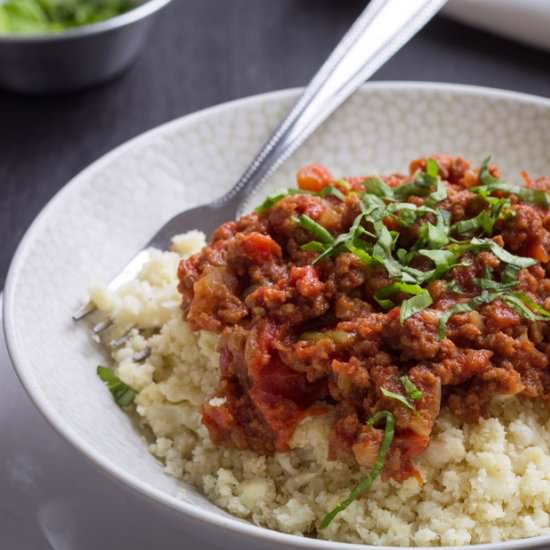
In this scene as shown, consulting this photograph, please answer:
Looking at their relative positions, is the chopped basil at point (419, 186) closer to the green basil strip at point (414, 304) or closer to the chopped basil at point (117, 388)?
the green basil strip at point (414, 304)

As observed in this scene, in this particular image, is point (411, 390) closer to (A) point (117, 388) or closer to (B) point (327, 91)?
(A) point (117, 388)

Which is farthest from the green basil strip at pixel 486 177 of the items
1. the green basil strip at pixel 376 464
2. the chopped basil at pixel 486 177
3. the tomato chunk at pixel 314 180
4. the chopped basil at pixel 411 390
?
the green basil strip at pixel 376 464

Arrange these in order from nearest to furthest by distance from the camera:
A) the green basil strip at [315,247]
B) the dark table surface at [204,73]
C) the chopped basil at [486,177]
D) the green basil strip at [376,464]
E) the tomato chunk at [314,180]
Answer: the green basil strip at [376,464] < the green basil strip at [315,247] < the chopped basil at [486,177] < the tomato chunk at [314,180] < the dark table surface at [204,73]

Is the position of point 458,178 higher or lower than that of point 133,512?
higher

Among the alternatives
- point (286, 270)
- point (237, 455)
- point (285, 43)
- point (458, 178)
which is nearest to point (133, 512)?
point (237, 455)

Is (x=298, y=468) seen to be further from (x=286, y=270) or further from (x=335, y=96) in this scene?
(x=335, y=96)

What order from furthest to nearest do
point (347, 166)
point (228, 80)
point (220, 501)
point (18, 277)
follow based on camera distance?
point (228, 80), point (347, 166), point (18, 277), point (220, 501)
